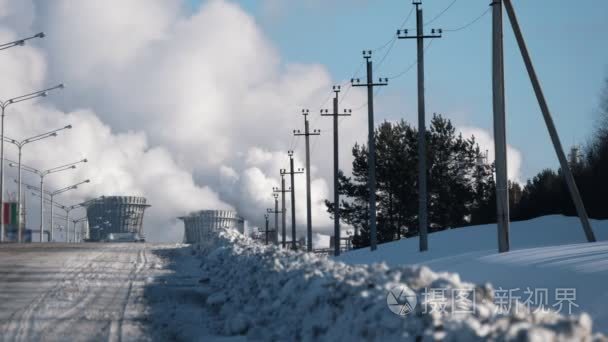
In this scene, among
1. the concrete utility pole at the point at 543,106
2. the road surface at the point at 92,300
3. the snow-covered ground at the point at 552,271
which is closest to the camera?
the snow-covered ground at the point at 552,271

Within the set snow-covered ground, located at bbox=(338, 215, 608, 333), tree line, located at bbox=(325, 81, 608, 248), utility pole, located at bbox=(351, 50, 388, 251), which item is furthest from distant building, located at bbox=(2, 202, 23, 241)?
snow-covered ground, located at bbox=(338, 215, 608, 333)

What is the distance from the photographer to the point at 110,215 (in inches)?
5423

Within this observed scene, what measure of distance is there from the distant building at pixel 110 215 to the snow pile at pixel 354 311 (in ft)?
395

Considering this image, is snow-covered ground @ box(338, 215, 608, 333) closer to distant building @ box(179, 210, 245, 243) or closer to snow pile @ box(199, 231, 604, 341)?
snow pile @ box(199, 231, 604, 341)

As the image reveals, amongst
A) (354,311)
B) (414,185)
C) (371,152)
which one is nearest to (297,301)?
(354,311)

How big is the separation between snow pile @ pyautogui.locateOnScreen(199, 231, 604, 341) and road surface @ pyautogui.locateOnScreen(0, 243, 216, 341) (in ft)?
3.64

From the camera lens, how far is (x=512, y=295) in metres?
15.2

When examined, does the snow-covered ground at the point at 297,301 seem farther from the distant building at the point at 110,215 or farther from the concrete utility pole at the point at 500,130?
the distant building at the point at 110,215

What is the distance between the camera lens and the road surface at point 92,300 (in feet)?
46.5

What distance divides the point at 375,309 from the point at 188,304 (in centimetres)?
952

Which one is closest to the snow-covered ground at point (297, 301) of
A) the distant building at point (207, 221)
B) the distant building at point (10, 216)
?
the distant building at point (10, 216)

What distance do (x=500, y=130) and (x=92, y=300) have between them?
12617 mm

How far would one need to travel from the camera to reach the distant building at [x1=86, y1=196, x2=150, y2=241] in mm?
136875

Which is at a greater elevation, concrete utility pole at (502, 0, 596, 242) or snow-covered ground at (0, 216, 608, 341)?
concrete utility pole at (502, 0, 596, 242)
